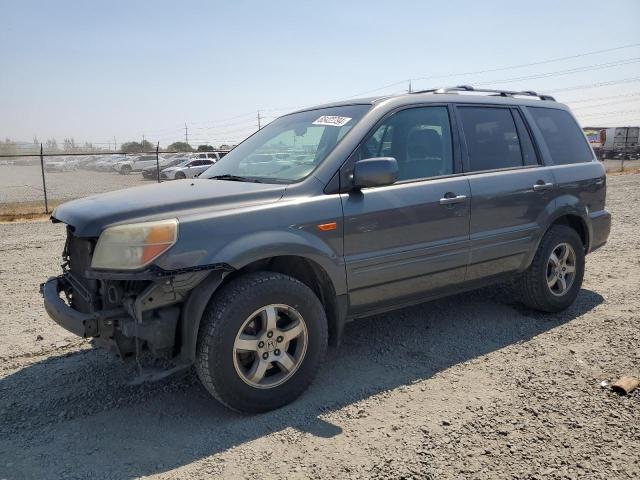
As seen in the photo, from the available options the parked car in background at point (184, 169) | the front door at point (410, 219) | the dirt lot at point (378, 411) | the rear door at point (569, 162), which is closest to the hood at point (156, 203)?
the front door at point (410, 219)

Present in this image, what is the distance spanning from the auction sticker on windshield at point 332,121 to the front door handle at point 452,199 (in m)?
0.91

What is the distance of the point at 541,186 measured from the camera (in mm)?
4551

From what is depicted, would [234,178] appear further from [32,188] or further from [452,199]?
[32,188]

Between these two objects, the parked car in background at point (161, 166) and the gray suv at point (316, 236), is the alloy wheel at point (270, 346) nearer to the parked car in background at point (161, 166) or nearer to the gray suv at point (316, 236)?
the gray suv at point (316, 236)

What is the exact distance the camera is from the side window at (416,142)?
12.3ft

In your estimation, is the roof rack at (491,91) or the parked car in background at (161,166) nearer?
the roof rack at (491,91)

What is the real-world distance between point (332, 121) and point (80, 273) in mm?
2024

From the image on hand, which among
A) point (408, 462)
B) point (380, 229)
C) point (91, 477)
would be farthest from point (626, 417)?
point (91, 477)

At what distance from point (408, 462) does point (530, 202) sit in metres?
2.69

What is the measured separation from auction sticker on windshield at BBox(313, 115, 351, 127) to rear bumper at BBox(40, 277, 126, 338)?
1953 mm

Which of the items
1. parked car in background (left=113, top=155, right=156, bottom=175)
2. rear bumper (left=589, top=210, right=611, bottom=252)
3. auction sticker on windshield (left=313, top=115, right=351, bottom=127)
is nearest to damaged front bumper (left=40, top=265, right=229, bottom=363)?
auction sticker on windshield (left=313, top=115, right=351, bottom=127)

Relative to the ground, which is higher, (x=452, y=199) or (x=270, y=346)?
(x=452, y=199)

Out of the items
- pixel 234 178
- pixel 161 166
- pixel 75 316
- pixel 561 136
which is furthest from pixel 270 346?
pixel 161 166

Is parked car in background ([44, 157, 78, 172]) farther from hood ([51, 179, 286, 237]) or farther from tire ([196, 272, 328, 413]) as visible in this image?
tire ([196, 272, 328, 413])
